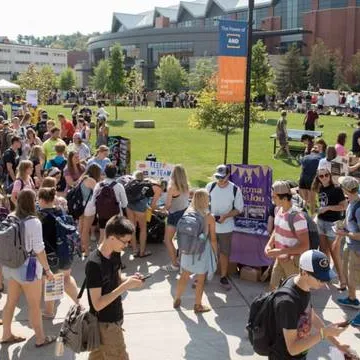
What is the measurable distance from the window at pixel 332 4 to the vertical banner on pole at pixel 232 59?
74134mm

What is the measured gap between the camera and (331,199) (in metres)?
7.52

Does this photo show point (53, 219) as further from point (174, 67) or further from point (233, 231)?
point (174, 67)

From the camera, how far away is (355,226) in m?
6.48

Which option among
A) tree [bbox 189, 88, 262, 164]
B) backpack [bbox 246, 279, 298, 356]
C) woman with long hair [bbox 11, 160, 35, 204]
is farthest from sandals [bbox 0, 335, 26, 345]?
tree [bbox 189, 88, 262, 164]

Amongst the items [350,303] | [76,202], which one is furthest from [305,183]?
[76,202]

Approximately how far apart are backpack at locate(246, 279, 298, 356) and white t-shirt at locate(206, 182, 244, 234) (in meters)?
3.73

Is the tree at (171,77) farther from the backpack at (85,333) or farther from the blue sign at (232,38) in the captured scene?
the backpack at (85,333)

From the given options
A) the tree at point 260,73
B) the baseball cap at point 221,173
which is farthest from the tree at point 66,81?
the baseball cap at point 221,173

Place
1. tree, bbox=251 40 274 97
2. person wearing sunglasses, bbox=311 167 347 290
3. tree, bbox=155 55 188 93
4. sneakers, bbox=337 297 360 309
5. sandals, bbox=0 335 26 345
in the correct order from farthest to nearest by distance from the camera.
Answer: tree, bbox=155 55 188 93 → tree, bbox=251 40 274 97 → person wearing sunglasses, bbox=311 167 347 290 → sneakers, bbox=337 297 360 309 → sandals, bbox=0 335 26 345

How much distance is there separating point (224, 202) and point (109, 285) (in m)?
3.54

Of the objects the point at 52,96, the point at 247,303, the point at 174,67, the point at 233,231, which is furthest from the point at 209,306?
the point at 174,67

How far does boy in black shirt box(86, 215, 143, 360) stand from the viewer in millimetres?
4109

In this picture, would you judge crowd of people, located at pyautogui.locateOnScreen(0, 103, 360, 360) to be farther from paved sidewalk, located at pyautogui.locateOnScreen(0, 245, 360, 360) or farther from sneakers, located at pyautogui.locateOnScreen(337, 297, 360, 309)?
paved sidewalk, located at pyautogui.locateOnScreen(0, 245, 360, 360)

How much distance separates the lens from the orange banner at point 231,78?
983cm
